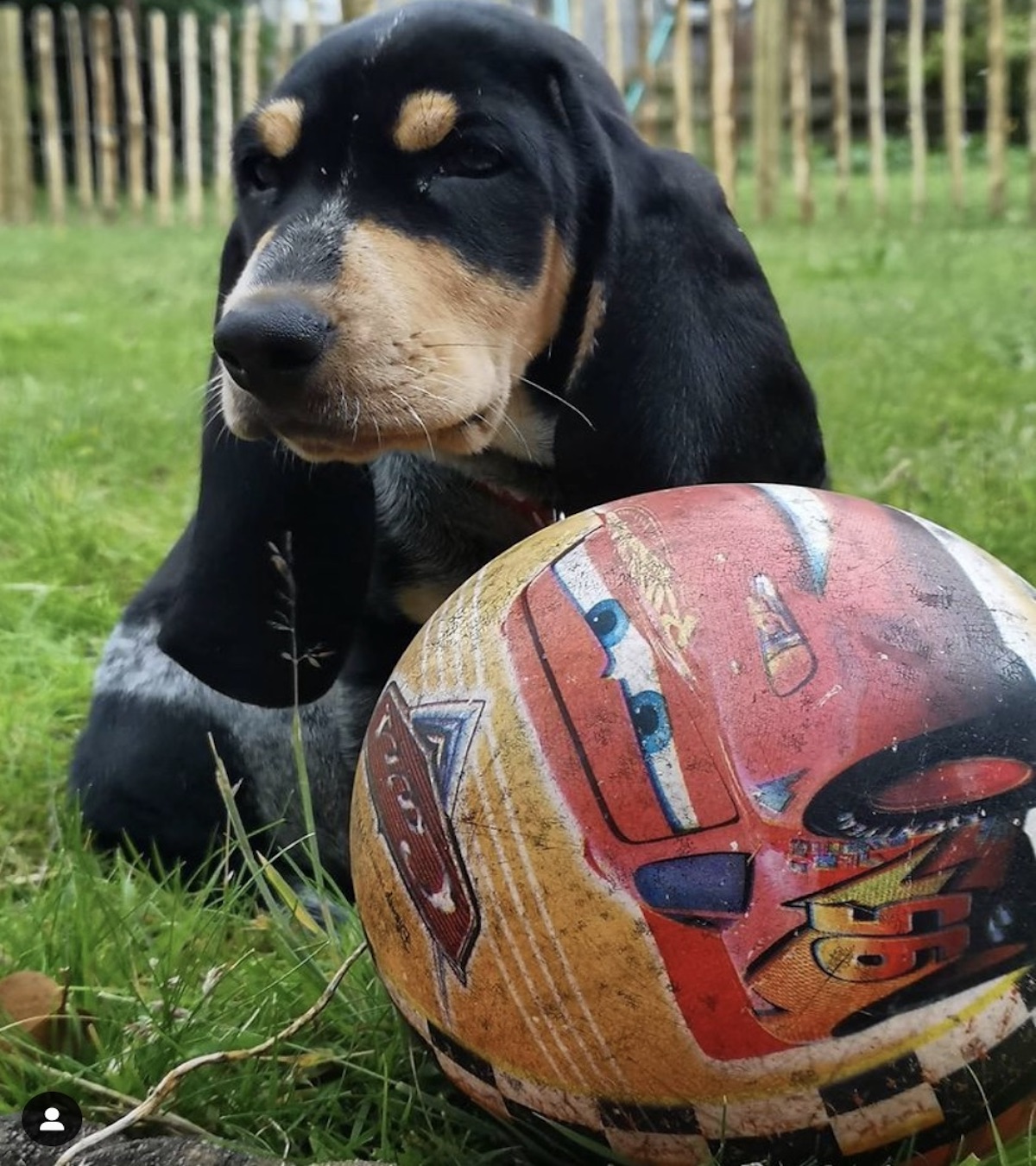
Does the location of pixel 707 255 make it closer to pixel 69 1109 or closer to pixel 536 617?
pixel 536 617

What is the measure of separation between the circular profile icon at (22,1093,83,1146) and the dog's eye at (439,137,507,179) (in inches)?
59.8

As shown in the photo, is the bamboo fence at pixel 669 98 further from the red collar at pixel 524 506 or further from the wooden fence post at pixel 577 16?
the red collar at pixel 524 506

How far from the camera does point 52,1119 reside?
5.29 feet

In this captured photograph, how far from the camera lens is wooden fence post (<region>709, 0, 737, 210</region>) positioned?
12125 millimetres

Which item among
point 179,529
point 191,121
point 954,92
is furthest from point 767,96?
point 179,529

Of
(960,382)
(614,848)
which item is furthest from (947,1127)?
(960,382)

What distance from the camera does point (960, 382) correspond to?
6051mm

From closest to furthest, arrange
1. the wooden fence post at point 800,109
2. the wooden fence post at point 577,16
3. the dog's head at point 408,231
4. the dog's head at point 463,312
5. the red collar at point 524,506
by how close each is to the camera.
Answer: the dog's head at point 408,231 < the dog's head at point 463,312 < the red collar at point 524,506 < the wooden fence post at point 577,16 < the wooden fence post at point 800,109

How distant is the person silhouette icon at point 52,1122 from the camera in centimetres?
159

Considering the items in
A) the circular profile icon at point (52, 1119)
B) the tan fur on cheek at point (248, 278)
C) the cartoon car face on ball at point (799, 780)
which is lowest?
the circular profile icon at point (52, 1119)

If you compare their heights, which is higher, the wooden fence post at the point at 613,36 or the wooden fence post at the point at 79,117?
the wooden fence post at the point at 613,36

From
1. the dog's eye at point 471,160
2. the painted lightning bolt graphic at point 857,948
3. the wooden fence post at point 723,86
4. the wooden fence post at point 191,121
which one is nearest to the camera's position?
the painted lightning bolt graphic at point 857,948

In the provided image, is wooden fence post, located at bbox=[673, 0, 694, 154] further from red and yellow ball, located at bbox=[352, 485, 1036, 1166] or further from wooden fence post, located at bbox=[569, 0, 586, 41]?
red and yellow ball, located at bbox=[352, 485, 1036, 1166]

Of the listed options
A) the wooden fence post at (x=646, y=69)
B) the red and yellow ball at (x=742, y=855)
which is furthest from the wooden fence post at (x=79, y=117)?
the red and yellow ball at (x=742, y=855)
